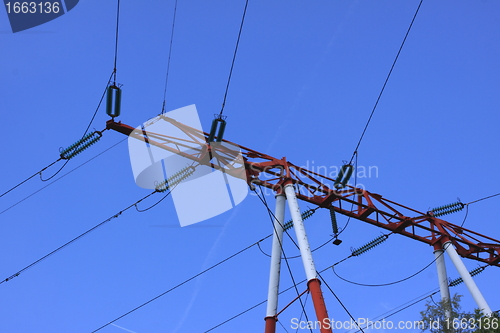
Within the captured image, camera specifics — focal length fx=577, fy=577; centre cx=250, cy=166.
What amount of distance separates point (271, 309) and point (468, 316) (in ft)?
20.1

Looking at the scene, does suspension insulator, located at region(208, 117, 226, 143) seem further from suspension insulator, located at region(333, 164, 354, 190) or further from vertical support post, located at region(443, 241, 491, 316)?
vertical support post, located at region(443, 241, 491, 316)

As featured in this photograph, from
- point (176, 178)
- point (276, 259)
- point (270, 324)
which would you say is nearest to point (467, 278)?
point (276, 259)

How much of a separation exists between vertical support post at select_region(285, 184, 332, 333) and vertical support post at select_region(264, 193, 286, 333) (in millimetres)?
869

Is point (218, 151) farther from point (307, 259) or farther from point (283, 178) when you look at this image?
point (307, 259)

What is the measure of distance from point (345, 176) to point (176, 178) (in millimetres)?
5898

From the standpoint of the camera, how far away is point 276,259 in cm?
1988

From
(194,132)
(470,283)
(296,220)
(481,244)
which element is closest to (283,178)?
(296,220)

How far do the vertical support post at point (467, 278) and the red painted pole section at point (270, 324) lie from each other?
8.24 meters

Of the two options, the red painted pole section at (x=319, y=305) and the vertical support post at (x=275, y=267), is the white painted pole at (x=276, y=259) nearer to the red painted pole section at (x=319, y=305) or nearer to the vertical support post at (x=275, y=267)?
the vertical support post at (x=275, y=267)

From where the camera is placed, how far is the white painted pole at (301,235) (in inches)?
687

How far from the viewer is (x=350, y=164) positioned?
1991 cm

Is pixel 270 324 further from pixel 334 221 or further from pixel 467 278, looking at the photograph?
pixel 467 278

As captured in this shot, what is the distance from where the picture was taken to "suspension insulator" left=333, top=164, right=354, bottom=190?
1994 cm

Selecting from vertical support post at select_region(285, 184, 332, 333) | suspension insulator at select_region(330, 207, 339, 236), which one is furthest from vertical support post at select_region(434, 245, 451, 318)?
vertical support post at select_region(285, 184, 332, 333)
